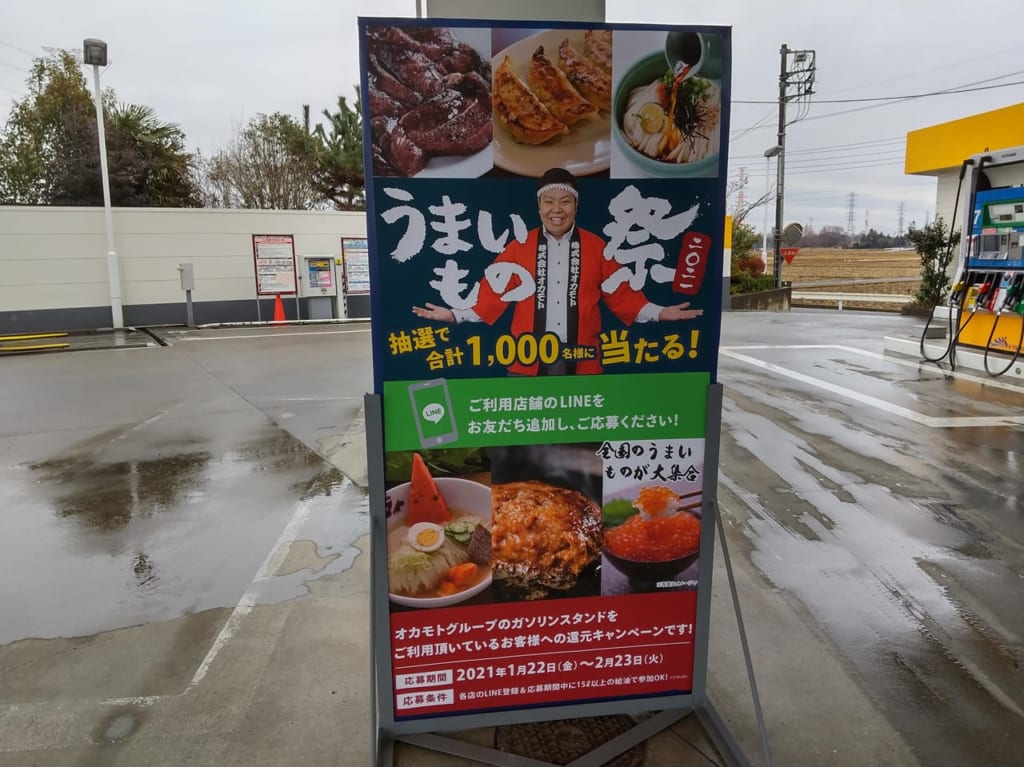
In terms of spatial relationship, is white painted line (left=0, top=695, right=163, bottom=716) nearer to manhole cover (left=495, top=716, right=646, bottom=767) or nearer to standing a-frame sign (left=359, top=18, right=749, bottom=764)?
standing a-frame sign (left=359, top=18, right=749, bottom=764)

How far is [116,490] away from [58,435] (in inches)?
88.2

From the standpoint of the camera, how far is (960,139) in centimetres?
1249

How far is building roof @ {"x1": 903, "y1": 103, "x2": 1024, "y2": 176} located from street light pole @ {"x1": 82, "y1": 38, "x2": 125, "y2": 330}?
16.1 metres

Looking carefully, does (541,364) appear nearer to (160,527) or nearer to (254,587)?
(254,587)

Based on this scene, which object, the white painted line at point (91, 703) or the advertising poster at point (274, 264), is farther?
the advertising poster at point (274, 264)

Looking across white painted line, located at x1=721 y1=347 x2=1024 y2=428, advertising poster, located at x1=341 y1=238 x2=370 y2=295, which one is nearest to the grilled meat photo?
white painted line, located at x1=721 y1=347 x2=1024 y2=428

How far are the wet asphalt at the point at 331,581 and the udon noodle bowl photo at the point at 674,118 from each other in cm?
207

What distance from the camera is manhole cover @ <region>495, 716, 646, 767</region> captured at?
2518 millimetres

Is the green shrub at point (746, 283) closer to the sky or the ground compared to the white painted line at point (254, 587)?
closer to the sky

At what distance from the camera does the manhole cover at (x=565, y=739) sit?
8.26ft

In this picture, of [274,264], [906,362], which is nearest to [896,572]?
[906,362]

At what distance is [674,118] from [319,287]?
16.8m

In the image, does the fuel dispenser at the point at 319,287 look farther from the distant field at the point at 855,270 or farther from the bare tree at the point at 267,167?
the distant field at the point at 855,270

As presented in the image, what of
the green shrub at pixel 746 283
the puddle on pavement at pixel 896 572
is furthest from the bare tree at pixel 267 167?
the puddle on pavement at pixel 896 572
